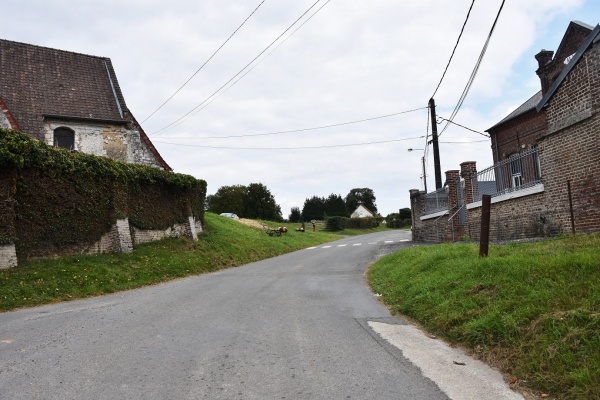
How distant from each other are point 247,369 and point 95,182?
1447cm

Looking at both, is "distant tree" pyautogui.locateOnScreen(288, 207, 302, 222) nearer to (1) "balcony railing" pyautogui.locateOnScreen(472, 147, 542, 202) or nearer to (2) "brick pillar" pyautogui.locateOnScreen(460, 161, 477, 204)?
(2) "brick pillar" pyautogui.locateOnScreen(460, 161, 477, 204)

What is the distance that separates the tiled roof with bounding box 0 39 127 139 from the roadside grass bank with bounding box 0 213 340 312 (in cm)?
891

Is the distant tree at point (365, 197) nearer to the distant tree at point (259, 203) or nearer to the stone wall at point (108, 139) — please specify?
the distant tree at point (259, 203)

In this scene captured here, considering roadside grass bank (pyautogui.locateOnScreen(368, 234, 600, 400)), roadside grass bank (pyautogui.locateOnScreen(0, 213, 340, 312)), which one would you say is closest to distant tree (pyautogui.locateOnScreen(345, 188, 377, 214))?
roadside grass bank (pyautogui.locateOnScreen(0, 213, 340, 312))

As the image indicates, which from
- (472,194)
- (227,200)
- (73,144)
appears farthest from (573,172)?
(227,200)

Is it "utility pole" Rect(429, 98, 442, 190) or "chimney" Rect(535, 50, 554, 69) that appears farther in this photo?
"chimney" Rect(535, 50, 554, 69)

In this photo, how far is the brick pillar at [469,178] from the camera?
60.6ft

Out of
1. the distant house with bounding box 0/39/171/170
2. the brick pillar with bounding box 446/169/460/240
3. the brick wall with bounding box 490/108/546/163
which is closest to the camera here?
the brick pillar with bounding box 446/169/460/240

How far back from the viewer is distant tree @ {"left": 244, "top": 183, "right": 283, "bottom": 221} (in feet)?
210

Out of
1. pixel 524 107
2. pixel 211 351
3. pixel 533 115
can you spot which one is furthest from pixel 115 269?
pixel 524 107

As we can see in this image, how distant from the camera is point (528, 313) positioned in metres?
5.20

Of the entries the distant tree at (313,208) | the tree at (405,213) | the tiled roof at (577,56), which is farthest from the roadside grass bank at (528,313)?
the distant tree at (313,208)

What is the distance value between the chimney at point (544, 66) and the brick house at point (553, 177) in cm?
1297

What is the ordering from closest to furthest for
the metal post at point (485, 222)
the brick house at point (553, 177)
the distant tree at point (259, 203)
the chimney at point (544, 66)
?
the metal post at point (485, 222)
the brick house at point (553, 177)
the chimney at point (544, 66)
the distant tree at point (259, 203)
